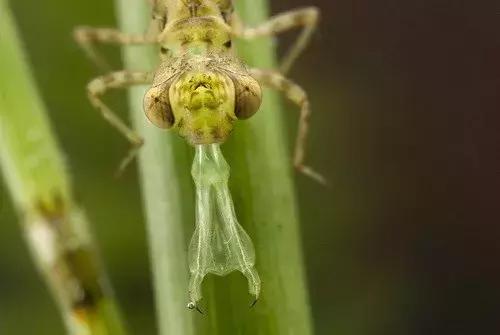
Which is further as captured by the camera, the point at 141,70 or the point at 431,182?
the point at 431,182

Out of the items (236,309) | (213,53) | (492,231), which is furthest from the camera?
(492,231)

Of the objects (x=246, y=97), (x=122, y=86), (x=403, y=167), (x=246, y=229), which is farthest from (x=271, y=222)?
(x=403, y=167)

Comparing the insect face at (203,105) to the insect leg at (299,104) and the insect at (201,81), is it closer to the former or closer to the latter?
the insect at (201,81)

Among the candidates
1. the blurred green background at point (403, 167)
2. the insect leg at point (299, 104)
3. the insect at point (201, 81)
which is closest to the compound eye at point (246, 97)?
the insect at point (201, 81)

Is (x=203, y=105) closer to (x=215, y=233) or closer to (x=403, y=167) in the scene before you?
(x=215, y=233)

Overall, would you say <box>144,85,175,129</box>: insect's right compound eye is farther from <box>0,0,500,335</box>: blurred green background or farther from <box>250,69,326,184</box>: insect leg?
<box>0,0,500,335</box>: blurred green background

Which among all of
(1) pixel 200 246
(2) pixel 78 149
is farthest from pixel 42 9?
(1) pixel 200 246

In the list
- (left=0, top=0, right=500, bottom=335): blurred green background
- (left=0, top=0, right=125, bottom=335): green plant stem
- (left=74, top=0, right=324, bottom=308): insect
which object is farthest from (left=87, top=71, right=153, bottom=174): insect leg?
(left=0, top=0, right=500, bottom=335): blurred green background

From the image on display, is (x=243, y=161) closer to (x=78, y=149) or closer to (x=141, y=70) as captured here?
(x=141, y=70)
